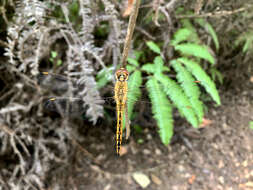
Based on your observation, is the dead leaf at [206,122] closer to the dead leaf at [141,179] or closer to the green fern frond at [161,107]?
the dead leaf at [141,179]

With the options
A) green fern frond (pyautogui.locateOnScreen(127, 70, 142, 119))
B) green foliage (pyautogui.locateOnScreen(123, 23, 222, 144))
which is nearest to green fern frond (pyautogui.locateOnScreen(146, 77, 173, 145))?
green foliage (pyautogui.locateOnScreen(123, 23, 222, 144))

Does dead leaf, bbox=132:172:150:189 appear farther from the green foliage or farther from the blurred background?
the green foliage

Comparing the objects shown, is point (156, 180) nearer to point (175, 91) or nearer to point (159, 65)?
point (175, 91)

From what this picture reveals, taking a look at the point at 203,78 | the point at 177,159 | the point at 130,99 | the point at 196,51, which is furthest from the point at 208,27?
the point at 177,159

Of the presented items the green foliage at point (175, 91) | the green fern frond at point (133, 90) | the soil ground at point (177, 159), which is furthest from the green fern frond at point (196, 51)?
the soil ground at point (177, 159)

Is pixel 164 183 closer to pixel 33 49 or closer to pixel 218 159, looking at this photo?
pixel 218 159
